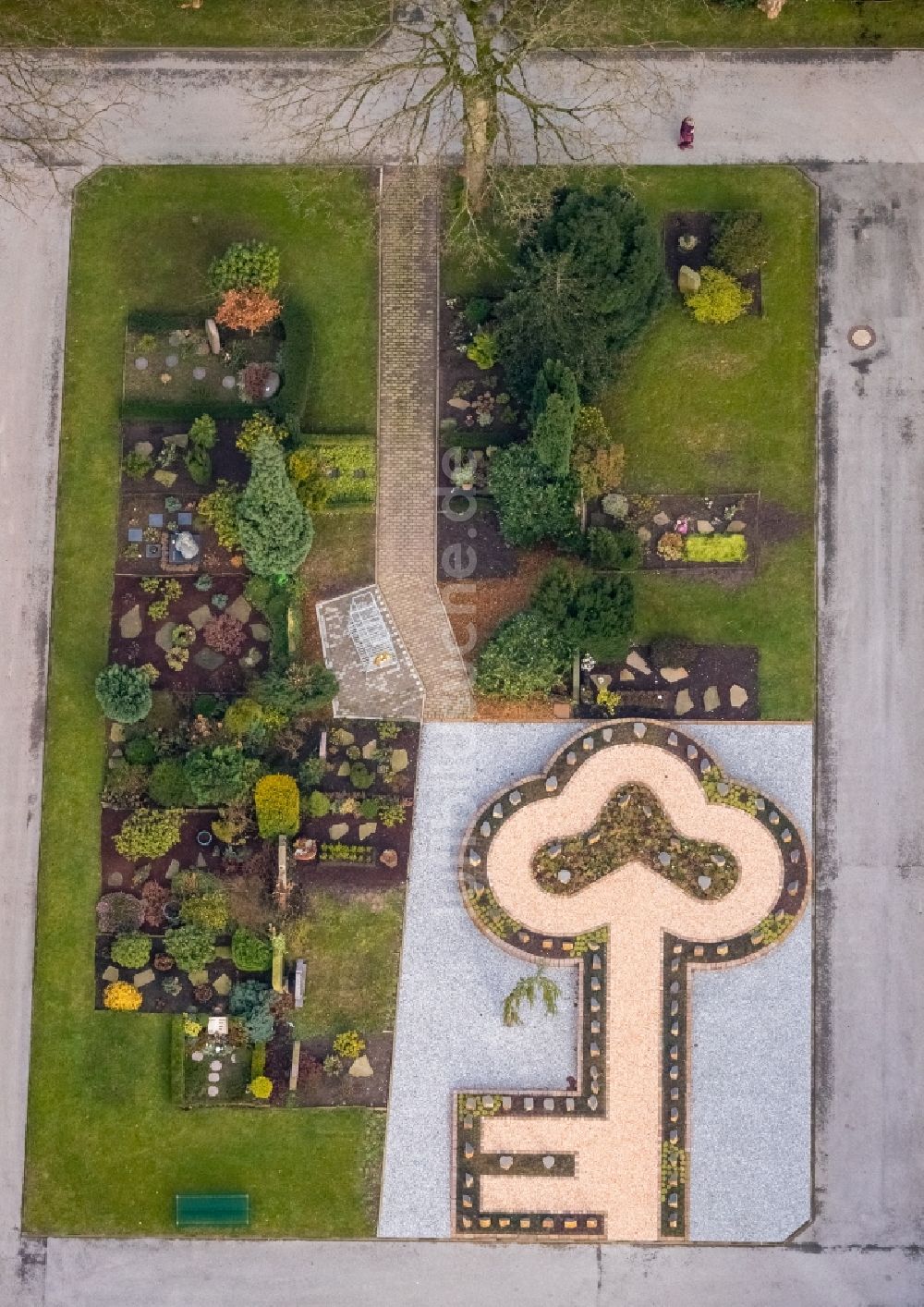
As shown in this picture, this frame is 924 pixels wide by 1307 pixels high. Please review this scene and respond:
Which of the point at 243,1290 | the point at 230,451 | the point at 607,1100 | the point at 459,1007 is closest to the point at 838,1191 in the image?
the point at 607,1100

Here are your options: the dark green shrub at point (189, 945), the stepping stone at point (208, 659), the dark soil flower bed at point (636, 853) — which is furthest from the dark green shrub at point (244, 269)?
the dark green shrub at point (189, 945)

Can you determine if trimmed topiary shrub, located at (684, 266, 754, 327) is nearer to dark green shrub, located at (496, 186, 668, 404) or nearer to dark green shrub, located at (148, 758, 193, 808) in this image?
dark green shrub, located at (496, 186, 668, 404)

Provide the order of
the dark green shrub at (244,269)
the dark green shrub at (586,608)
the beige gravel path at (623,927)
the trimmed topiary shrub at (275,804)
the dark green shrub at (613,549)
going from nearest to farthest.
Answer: the dark green shrub at (586,608), the dark green shrub at (613,549), the trimmed topiary shrub at (275,804), the beige gravel path at (623,927), the dark green shrub at (244,269)

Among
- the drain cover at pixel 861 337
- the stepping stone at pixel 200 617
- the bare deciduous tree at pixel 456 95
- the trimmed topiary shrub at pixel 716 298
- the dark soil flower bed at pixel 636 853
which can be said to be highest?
the bare deciduous tree at pixel 456 95

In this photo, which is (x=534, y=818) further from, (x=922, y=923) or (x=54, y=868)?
(x=54, y=868)

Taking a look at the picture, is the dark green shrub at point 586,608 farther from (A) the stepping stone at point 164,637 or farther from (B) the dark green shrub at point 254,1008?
(B) the dark green shrub at point 254,1008

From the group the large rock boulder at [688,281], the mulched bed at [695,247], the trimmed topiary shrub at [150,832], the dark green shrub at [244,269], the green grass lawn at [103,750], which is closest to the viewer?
the trimmed topiary shrub at [150,832]
